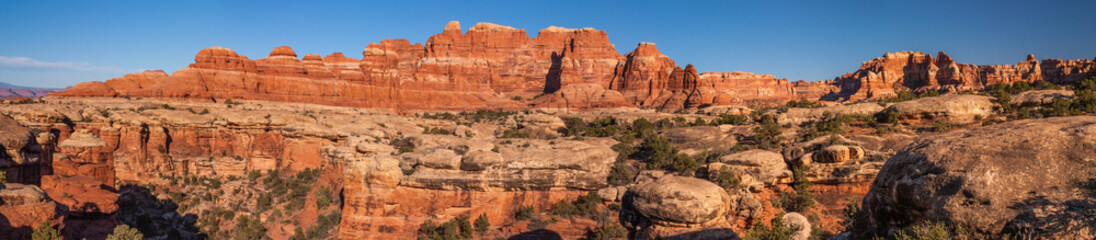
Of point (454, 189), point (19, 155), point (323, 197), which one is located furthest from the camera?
point (323, 197)

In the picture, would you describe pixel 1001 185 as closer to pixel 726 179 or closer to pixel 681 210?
pixel 681 210

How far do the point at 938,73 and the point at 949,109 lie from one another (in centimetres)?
9960

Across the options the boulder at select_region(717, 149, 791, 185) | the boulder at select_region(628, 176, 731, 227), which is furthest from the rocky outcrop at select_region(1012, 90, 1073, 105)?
the boulder at select_region(628, 176, 731, 227)

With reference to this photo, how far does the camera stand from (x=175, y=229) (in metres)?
32.6

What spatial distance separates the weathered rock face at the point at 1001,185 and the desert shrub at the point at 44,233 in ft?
72.0

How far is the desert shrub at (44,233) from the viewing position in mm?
14727

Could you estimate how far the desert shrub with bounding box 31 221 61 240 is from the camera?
1473 cm

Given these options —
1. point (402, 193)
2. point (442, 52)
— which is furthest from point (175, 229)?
point (442, 52)

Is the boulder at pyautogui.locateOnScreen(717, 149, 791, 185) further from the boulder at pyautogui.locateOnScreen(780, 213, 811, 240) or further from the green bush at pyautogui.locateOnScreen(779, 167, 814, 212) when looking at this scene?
the boulder at pyautogui.locateOnScreen(780, 213, 811, 240)

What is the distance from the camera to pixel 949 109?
28938 mm

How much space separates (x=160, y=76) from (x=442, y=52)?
1786 inches

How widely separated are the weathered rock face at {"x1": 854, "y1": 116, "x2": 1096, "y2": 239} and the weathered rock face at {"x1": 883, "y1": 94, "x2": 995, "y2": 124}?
96.4 ft

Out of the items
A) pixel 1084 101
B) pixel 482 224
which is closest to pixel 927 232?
pixel 482 224

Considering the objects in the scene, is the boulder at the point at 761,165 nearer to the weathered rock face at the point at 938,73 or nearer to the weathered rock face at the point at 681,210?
the weathered rock face at the point at 681,210
